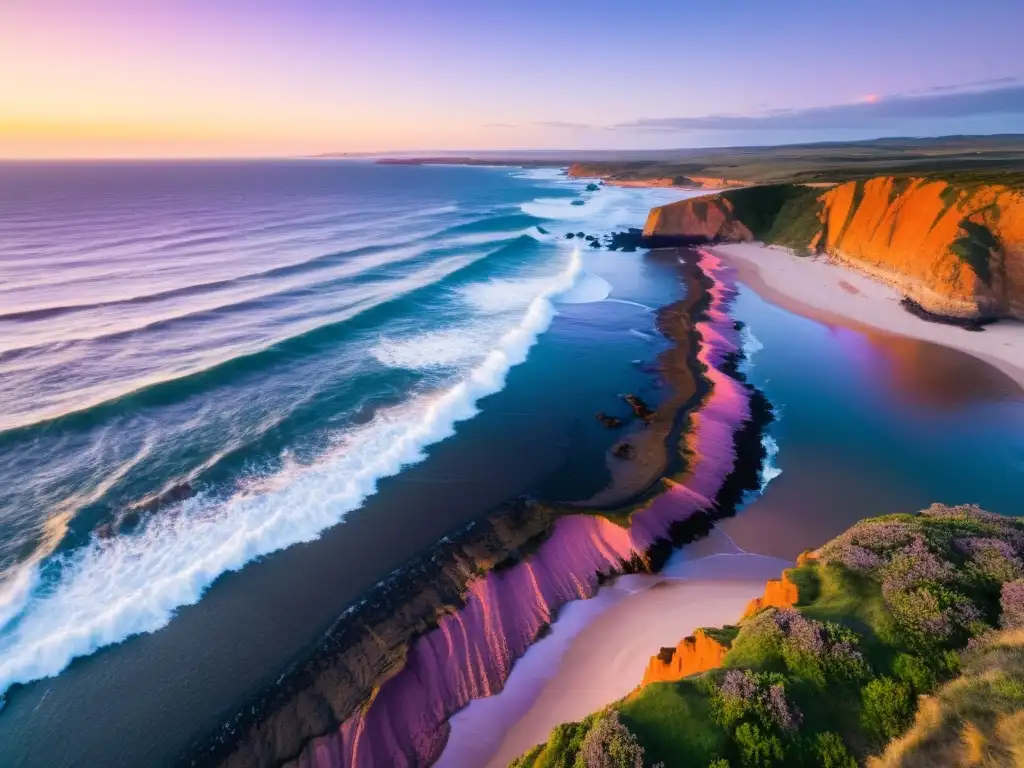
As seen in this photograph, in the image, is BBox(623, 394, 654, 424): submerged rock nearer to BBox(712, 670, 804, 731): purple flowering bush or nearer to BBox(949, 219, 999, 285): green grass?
BBox(712, 670, 804, 731): purple flowering bush

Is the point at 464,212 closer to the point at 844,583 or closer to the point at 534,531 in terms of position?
the point at 534,531

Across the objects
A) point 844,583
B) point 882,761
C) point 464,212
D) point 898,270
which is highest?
point 882,761

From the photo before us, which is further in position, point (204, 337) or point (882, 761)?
point (204, 337)

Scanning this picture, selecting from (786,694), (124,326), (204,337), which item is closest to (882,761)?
(786,694)

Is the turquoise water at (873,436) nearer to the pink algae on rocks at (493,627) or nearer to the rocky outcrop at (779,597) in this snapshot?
the pink algae on rocks at (493,627)

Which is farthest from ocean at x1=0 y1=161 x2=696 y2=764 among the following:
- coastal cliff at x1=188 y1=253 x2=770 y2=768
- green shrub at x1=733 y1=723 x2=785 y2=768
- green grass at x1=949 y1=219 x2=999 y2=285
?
green grass at x1=949 y1=219 x2=999 y2=285

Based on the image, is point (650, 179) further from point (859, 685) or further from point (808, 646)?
point (859, 685)

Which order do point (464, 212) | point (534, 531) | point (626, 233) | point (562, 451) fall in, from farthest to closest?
point (464, 212) → point (626, 233) → point (562, 451) → point (534, 531)
